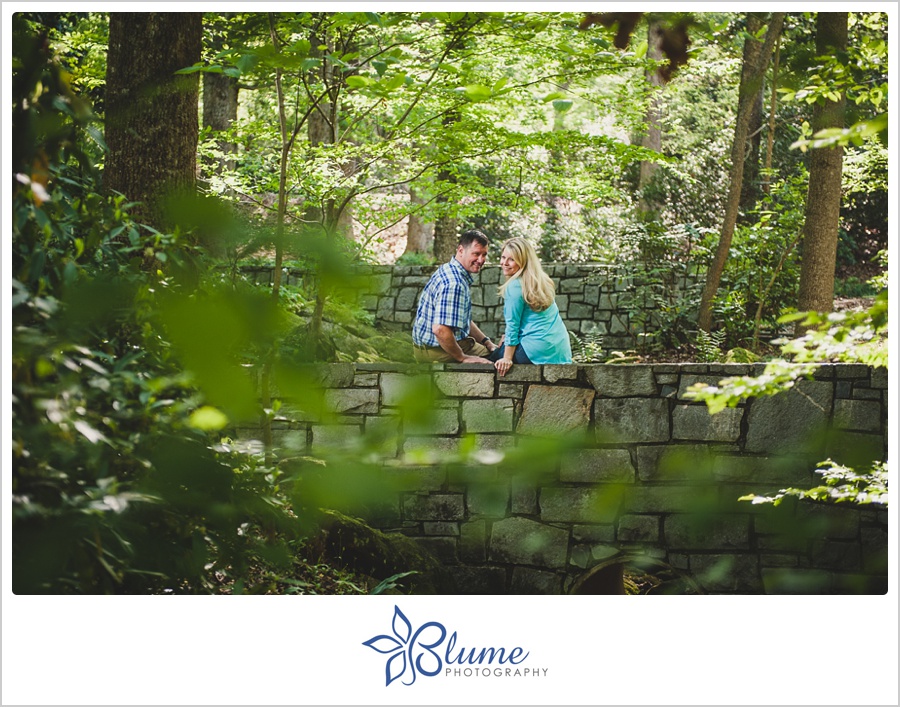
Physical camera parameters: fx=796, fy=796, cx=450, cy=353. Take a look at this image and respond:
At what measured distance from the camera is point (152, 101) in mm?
2396

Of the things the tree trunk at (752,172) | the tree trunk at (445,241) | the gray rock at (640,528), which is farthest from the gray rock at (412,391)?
the tree trunk at (752,172)

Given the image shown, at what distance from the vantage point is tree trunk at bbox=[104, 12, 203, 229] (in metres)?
2.43

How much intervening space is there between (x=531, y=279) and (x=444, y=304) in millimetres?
418

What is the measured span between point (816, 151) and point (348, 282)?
13.7 ft

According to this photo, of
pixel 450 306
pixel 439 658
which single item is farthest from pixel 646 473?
pixel 439 658

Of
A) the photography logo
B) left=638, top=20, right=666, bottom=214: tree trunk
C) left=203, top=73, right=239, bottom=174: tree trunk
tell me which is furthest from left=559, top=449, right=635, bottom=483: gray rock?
left=203, top=73, right=239, bottom=174: tree trunk

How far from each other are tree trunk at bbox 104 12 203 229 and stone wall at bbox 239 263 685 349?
343 cm

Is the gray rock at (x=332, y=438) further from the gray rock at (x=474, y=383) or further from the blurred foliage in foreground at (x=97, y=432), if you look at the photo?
the gray rock at (x=474, y=383)

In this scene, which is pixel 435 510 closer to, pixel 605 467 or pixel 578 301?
pixel 605 467

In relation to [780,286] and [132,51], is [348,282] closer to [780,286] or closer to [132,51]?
[132,51]

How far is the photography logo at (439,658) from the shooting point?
1637mm

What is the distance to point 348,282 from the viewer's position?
71cm

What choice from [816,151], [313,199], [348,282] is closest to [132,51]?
[313,199]

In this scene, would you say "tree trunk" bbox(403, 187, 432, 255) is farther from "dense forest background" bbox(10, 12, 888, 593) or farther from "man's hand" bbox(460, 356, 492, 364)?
"man's hand" bbox(460, 356, 492, 364)
